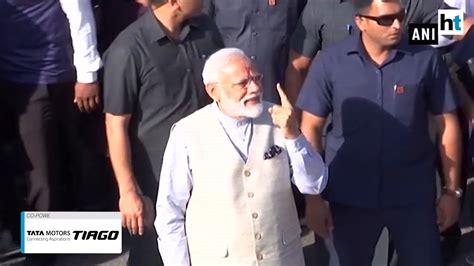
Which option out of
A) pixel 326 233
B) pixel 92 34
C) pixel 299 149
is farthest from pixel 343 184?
pixel 92 34

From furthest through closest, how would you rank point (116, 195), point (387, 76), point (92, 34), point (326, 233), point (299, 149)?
point (116, 195)
point (92, 34)
point (326, 233)
point (387, 76)
point (299, 149)

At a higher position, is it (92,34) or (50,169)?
(92,34)

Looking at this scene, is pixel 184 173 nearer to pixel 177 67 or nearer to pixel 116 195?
pixel 177 67

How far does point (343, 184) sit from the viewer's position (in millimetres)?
3305

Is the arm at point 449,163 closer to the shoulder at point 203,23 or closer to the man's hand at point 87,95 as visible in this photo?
the shoulder at point 203,23

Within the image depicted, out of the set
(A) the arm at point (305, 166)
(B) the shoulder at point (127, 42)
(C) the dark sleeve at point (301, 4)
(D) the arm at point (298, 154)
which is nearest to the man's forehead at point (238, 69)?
(D) the arm at point (298, 154)

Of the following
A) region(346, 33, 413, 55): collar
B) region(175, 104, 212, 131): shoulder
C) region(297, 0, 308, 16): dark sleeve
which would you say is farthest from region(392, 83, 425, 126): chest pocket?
region(297, 0, 308, 16): dark sleeve

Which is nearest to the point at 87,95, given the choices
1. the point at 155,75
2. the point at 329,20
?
the point at 155,75

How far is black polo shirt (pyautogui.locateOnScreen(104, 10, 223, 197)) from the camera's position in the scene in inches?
130

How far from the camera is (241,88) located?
290 cm

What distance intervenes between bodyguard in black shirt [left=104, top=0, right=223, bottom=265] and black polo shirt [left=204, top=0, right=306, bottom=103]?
295 millimetres

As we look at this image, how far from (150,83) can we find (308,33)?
635 mm

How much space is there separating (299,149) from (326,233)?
0.60m

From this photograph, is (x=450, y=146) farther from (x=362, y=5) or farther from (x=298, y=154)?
(x=298, y=154)
